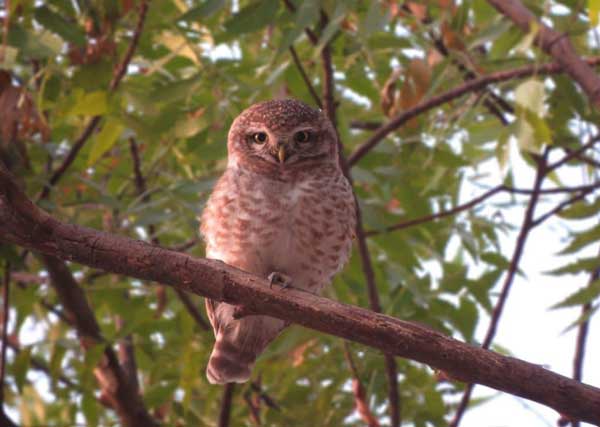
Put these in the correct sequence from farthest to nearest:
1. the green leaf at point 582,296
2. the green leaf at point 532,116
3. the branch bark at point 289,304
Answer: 1. the green leaf at point 582,296
2. the green leaf at point 532,116
3. the branch bark at point 289,304

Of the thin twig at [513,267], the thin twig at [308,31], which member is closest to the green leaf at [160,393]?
the thin twig at [513,267]

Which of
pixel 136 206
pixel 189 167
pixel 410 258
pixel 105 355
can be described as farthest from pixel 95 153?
pixel 410 258

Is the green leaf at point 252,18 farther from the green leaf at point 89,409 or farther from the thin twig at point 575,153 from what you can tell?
the green leaf at point 89,409

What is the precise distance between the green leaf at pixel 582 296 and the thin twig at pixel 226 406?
Answer: 1222 mm

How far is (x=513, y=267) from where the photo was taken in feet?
11.3

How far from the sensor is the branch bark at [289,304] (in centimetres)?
212

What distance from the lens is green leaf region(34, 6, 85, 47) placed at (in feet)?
10.4

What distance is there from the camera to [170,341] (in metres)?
3.65

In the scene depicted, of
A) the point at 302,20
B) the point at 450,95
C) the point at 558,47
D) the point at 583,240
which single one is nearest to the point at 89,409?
the point at 302,20

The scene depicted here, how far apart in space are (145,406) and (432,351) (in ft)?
6.02

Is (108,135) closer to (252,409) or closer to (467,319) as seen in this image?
(252,409)

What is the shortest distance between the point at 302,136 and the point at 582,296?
1154 millimetres

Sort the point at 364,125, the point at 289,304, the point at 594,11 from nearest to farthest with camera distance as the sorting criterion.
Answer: the point at 289,304 → the point at 594,11 → the point at 364,125

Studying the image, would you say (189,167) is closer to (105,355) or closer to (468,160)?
(105,355)
